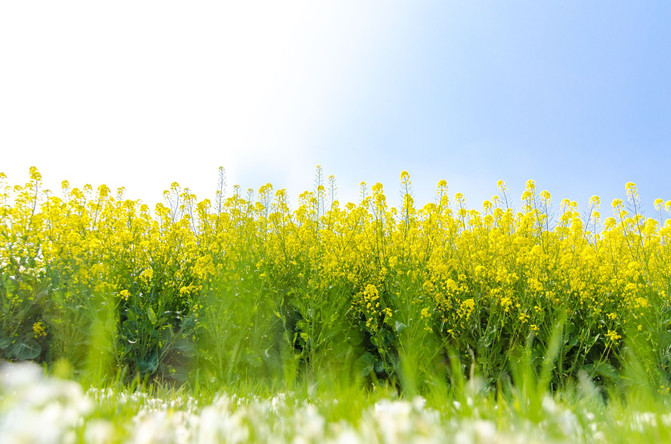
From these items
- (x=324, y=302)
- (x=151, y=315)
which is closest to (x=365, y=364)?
(x=324, y=302)

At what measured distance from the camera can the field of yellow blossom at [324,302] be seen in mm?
4281

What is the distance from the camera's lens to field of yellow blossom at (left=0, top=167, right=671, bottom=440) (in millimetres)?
4281

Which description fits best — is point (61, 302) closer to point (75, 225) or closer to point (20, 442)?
point (75, 225)

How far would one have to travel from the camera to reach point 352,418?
1.35m

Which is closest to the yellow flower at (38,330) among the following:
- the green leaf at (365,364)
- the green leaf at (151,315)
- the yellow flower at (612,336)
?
the green leaf at (151,315)

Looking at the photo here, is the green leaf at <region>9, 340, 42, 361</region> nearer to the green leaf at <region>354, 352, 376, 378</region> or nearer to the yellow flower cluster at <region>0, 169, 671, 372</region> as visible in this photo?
the yellow flower cluster at <region>0, 169, 671, 372</region>

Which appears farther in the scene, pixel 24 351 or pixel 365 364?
pixel 24 351

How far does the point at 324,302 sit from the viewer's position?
4254 millimetres

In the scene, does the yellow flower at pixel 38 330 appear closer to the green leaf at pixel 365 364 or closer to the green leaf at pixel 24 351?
the green leaf at pixel 24 351

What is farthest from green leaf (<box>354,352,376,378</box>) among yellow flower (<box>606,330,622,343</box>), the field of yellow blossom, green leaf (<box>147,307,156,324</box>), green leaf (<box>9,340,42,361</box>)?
green leaf (<box>9,340,42,361</box>)

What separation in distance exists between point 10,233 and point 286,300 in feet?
11.2

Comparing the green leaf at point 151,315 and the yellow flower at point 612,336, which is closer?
the green leaf at point 151,315

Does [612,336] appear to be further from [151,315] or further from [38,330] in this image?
[38,330]

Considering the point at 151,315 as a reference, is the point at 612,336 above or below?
below
